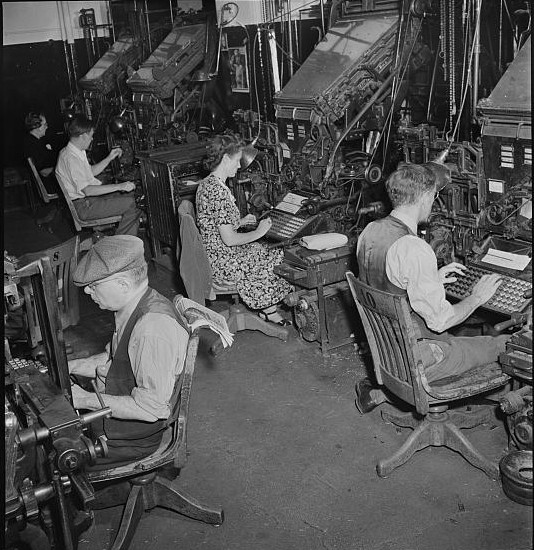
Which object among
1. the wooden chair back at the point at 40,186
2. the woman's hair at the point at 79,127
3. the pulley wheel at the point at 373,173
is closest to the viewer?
the pulley wheel at the point at 373,173

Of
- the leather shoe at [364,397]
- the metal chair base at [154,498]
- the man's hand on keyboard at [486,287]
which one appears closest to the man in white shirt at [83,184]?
the leather shoe at [364,397]

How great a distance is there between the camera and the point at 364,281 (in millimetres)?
3359

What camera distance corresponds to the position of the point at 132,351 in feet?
8.73

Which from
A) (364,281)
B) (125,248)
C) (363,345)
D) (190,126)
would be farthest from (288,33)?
(125,248)

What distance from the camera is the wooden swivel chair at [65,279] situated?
3.87 meters

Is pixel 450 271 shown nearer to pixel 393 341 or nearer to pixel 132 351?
pixel 393 341

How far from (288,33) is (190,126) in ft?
5.11

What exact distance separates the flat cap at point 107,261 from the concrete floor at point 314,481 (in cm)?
114

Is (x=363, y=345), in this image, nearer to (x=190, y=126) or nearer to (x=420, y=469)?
(x=420, y=469)

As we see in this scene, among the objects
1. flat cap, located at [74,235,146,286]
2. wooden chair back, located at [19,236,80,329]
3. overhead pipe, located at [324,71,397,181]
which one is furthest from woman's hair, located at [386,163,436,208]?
wooden chair back, located at [19,236,80,329]

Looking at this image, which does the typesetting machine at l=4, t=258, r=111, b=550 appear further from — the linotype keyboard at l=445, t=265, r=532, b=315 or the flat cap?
the linotype keyboard at l=445, t=265, r=532, b=315

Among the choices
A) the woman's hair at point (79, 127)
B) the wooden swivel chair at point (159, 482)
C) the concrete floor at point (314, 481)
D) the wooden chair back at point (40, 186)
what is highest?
the woman's hair at point (79, 127)

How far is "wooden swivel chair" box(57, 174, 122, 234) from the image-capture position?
6.53 m

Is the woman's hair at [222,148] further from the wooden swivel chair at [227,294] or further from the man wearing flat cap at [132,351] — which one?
the man wearing flat cap at [132,351]
